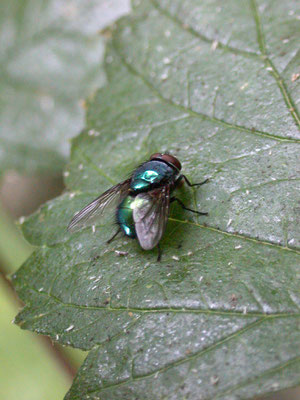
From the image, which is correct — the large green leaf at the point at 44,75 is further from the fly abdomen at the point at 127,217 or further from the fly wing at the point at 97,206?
the fly abdomen at the point at 127,217

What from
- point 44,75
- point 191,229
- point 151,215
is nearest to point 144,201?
point 151,215

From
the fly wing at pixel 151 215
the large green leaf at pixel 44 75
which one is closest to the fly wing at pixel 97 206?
the fly wing at pixel 151 215

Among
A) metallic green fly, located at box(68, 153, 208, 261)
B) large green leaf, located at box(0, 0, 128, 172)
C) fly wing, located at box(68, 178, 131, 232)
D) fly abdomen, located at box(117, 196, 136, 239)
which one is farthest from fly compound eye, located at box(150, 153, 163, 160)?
large green leaf, located at box(0, 0, 128, 172)

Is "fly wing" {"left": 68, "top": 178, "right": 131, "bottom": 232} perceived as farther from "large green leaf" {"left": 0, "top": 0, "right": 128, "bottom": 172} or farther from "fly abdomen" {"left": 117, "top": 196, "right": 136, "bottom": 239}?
"large green leaf" {"left": 0, "top": 0, "right": 128, "bottom": 172}

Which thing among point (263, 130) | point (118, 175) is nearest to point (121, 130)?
point (118, 175)

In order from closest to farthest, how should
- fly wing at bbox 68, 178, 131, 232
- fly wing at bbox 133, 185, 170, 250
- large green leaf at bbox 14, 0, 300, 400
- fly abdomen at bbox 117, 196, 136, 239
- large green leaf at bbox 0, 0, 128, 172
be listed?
large green leaf at bbox 14, 0, 300, 400 < fly wing at bbox 133, 185, 170, 250 < fly abdomen at bbox 117, 196, 136, 239 < fly wing at bbox 68, 178, 131, 232 < large green leaf at bbox 0, 0, 128, 172

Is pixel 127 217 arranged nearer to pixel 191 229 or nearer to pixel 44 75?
pixel 191 229
